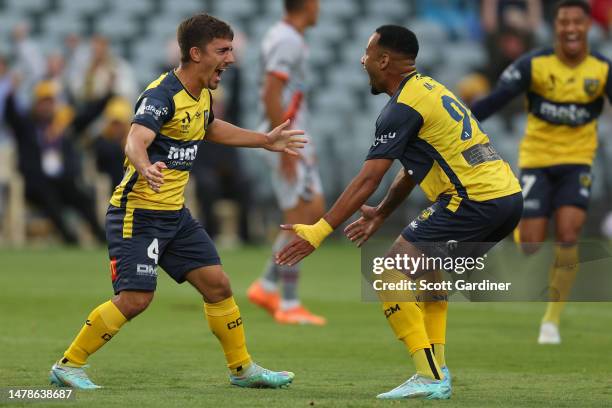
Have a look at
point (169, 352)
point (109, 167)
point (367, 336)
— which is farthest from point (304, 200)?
point (109, 167)

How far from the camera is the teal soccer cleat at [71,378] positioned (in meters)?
7.12

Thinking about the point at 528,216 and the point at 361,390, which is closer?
the point at 361,390

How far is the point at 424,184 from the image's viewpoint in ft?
23.8

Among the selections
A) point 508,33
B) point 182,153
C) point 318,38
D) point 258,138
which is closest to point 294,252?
point 182,153

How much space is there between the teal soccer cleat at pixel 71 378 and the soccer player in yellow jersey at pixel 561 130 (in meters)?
4.07

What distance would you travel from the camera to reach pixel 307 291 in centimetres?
1432

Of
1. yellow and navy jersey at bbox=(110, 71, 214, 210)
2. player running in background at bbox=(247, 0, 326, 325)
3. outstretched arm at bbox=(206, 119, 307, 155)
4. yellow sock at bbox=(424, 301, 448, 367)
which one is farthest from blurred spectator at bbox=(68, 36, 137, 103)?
yellow sock at bbox=(424, 301, 448, 367)

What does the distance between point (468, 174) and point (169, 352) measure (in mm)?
3026

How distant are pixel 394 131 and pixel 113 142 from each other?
14415mm

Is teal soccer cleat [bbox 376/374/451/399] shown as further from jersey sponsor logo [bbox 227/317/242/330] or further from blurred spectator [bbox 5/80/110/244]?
blurred spectator [bbox 5/80/110/244]

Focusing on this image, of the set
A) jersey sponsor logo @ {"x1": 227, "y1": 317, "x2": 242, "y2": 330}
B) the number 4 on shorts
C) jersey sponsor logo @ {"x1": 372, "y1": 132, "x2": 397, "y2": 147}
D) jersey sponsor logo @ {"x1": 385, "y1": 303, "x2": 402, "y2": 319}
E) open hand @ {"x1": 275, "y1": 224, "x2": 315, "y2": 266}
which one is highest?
jersey sponsor logo @ {"x1": 372, "y1": 132, "x2": 397, "y2": 147}

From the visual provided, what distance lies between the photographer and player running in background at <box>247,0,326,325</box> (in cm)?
1139

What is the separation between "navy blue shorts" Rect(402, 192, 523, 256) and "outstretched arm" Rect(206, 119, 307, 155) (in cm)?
95

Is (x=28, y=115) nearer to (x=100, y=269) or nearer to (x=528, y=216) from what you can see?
(x=100, y=269)
